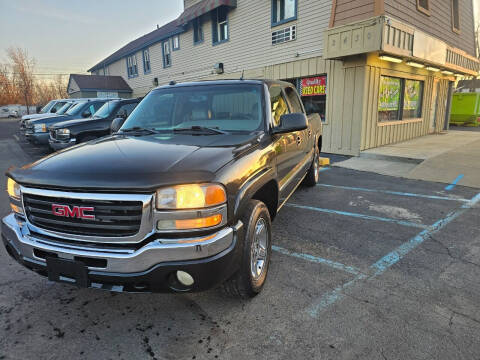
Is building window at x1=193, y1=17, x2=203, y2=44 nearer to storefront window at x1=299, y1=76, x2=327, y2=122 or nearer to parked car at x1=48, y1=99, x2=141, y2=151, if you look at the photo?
storefront window at x1=299, y1=76, x2=327, y2=122

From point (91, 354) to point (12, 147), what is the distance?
1370 centimetres

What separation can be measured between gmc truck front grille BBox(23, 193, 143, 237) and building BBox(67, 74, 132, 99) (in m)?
26.2

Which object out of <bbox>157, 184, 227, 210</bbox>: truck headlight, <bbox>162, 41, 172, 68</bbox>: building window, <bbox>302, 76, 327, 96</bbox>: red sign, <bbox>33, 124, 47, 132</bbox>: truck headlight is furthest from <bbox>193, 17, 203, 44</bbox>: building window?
<bbox>157, 184, 227, 210</bbox>: truck headlight

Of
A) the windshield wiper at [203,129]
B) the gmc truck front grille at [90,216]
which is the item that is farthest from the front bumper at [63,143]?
the gmc truck front grille at [90,216]

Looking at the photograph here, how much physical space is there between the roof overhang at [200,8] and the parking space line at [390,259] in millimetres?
11870

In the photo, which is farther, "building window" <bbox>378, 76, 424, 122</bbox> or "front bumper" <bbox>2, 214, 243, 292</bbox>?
"building window" <bbox>378, 76, 424, 122</bbox>

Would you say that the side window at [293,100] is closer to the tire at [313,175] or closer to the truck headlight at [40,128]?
the tire at [313,175]

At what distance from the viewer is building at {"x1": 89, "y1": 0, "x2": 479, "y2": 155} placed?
8734 mm

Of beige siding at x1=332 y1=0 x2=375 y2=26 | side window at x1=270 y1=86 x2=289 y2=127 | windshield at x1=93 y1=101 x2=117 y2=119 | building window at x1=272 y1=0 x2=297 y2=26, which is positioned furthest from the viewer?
building window at x1=272 y1=0 x2=297 y2=26

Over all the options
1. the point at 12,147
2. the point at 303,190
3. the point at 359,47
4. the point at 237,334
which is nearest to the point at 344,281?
the point at 237,334

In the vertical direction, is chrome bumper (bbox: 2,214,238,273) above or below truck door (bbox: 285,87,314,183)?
below

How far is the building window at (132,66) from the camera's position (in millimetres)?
24594

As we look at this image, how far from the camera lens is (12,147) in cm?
1281

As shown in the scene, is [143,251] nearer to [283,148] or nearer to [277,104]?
[283,148]
